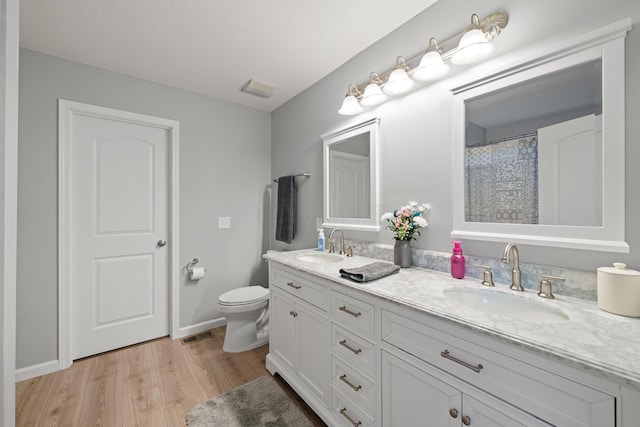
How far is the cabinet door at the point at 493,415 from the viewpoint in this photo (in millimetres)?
724

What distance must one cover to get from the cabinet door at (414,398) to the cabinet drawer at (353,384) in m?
0.08

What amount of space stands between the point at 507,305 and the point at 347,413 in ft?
2.98

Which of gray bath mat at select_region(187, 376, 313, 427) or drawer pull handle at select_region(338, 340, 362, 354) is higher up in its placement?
drawer pull handle at select_region(338, 340, 362, 354)

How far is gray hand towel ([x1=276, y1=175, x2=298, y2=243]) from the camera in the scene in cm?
260

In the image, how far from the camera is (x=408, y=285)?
1.20m

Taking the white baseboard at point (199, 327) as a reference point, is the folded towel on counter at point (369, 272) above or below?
above

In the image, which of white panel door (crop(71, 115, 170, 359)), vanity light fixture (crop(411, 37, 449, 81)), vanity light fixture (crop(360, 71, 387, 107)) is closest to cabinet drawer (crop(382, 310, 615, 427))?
vanity light fixture (crop(411, 37, 449, 81))

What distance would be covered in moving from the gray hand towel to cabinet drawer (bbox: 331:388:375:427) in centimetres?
148

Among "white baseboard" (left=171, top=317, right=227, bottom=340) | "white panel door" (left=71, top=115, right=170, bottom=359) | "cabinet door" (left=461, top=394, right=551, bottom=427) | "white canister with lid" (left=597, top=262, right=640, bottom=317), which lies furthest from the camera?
"white baseboard" (left=171, top=317, right=227, bottom=340)

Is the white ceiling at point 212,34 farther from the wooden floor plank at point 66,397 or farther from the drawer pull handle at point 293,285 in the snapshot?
the wooden floor plank at point 66,397

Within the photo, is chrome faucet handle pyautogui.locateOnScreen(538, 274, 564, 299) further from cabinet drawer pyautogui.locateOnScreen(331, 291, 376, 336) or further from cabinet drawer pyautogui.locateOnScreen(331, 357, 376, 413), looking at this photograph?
cabinet drawer pyautogui.locateOnScreen(331, 357, 376, 413)

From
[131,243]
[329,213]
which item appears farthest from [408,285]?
[131,243]

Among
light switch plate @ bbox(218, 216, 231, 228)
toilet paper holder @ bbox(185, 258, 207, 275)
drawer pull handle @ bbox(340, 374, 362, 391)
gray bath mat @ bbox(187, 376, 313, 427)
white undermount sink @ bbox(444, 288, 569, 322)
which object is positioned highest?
light switch plate @ bbox(218, 216, 231, 228)

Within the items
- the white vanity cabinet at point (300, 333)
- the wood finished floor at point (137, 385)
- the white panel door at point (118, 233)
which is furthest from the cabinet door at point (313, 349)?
the white panel door at point (118, 233)
